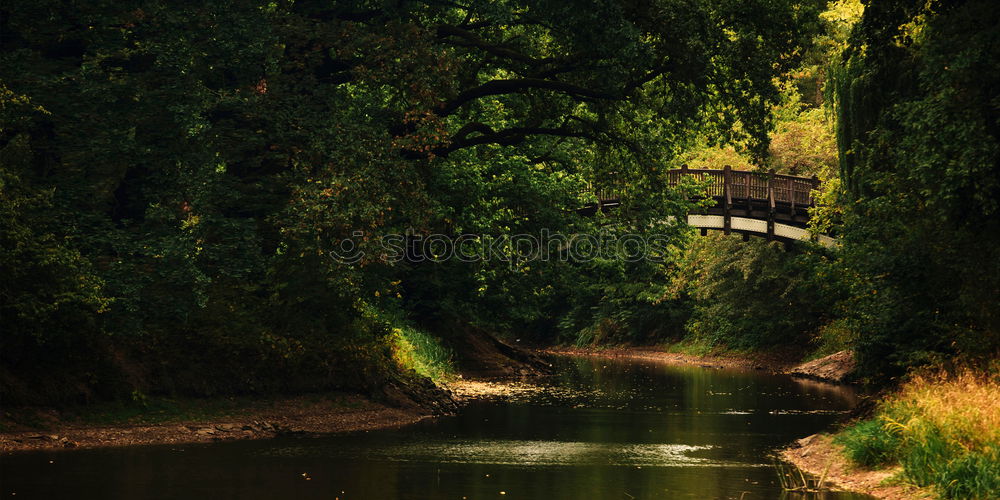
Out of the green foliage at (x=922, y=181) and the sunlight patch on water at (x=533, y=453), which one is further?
the sunlight patch on water at (x=533, y=453)

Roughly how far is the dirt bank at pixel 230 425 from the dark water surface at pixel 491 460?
76cm

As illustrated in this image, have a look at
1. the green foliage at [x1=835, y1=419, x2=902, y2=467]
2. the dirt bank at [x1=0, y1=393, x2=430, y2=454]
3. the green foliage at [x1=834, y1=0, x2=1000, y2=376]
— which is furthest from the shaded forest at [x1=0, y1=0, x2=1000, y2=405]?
the green foliage at [x1=835, y1=419, x2=902, y2=467]

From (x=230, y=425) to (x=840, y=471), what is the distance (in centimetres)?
1105

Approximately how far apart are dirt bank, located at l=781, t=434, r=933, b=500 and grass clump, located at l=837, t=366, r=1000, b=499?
0.21 m

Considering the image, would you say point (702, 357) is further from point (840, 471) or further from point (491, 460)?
Answer: point (840, 471)

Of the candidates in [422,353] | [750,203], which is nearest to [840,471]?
[422,353]

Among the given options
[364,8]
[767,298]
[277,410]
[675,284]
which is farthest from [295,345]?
[675,284]

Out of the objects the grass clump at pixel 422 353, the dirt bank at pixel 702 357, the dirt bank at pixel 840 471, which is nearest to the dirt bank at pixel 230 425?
the grass clump at pixel 422 353

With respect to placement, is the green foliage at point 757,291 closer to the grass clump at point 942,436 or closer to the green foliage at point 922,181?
the green foliage at point 922,181

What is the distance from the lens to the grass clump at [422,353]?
28.9 m

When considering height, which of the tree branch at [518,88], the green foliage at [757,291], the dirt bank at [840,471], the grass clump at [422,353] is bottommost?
the dirt bank at [840,471]

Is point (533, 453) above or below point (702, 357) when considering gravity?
below

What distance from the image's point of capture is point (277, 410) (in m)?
23.5

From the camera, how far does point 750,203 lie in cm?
4544
